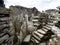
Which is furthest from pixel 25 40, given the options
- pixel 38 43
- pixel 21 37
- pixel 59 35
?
pixel 59 35

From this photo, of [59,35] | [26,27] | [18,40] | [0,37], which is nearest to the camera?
[0,37]

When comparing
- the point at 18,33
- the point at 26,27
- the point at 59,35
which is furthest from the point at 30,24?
the point at 59,35

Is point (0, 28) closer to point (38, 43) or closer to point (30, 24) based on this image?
point (38, 43)

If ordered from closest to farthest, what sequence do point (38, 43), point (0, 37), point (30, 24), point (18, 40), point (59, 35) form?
point (0, 37)
point (59, 35)
point (38, 43)
point (18, 40)
point (30, 24)

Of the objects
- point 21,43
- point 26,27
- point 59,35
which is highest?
point 59,35

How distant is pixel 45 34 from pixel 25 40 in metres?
0.82

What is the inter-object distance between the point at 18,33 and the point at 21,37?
0.21 metres

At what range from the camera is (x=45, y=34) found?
371 centimetres

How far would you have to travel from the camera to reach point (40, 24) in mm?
4758

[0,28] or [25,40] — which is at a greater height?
[0,28]

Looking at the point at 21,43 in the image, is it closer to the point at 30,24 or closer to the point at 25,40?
the point at 25,40

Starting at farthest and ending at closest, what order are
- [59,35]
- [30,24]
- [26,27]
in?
1. [30,24]
2. [26,27]
3. [59,35]

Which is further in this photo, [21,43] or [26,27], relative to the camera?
[26,27]

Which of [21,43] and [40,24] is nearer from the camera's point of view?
[21,43]
